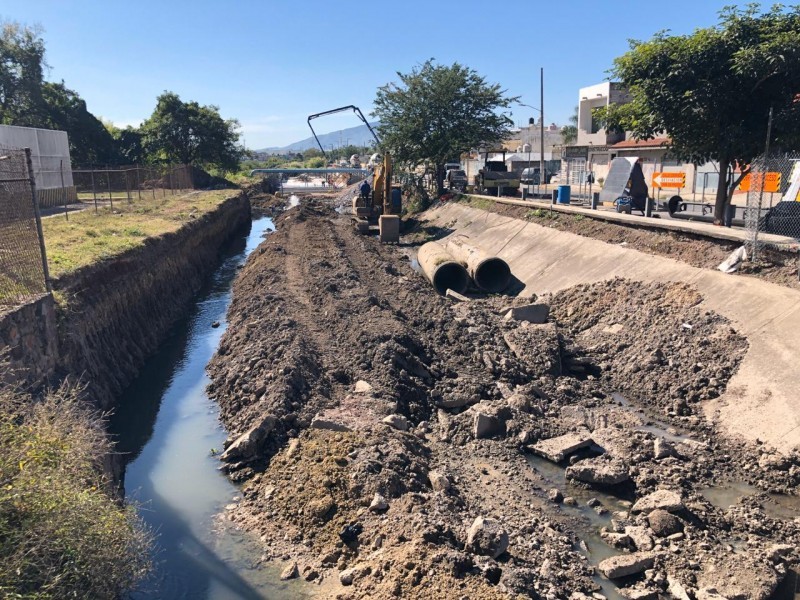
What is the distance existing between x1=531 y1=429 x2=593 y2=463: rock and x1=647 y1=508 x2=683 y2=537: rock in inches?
77.9

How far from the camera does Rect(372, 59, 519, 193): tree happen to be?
39.5 m

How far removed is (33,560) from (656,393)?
11022 mm

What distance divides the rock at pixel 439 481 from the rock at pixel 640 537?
7.88 ft

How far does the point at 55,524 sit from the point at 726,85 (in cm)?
1873

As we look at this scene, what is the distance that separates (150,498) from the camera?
984 centimetres

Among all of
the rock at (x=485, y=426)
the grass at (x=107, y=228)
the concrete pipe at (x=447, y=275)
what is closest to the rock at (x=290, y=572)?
the rock at (x=485, y=426)

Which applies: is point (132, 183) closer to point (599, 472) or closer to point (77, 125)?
point (77, 125)

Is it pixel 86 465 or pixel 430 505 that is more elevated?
pixel 86 465

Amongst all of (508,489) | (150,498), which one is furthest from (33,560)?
Result: (508,489)

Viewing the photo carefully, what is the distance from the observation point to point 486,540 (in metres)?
6.98

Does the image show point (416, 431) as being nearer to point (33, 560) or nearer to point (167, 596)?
point (167, 596)

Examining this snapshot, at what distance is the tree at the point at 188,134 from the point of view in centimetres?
5612

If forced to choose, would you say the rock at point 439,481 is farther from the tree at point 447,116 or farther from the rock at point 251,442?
the tree at point 447,116

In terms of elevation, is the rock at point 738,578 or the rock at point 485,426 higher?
the rock at point 485,426
